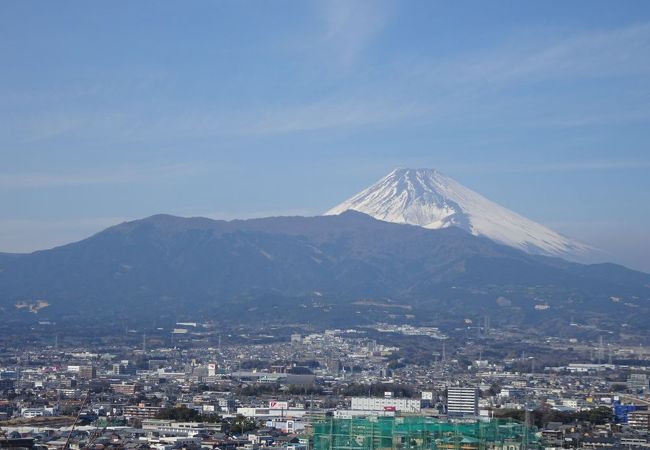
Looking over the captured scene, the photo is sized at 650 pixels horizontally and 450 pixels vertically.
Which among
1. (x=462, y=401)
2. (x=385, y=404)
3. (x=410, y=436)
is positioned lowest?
(x=410, y=436)

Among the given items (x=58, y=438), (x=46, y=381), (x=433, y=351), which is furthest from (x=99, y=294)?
(x=58, y=438)

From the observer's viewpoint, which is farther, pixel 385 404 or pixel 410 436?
pixel 385 404

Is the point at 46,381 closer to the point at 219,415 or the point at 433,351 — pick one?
the point at 219,415

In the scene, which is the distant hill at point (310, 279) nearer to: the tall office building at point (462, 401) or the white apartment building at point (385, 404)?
the tall office building at point (462, 401)

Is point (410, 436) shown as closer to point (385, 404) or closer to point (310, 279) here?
point (385, 404)

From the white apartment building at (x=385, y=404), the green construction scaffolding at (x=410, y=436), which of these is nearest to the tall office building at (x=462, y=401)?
the white apartment building at (x=385, y=404)

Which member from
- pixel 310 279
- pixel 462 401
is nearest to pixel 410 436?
pixel 462 401
